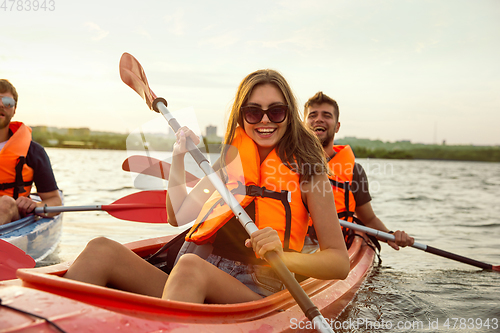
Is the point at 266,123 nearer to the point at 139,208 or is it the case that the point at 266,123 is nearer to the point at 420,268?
the point at 139,208

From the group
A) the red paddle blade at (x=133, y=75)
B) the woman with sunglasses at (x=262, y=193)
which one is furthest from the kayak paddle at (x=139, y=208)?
the woman with sunglasses at (x=262, y=193)

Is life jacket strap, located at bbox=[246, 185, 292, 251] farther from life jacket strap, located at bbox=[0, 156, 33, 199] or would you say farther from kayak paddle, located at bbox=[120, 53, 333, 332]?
life jacket strap, located at bbox=[0, 156, 33, 199]

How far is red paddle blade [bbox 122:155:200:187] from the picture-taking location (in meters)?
2.61

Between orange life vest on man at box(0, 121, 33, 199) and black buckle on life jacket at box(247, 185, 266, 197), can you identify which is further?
orange life vest on man at box(0, 121, 33, 199)

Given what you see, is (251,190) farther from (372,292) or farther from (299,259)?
(372,292)

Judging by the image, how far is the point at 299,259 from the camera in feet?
5.49

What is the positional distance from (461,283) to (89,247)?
3874 mm

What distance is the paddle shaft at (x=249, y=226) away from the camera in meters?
1.51

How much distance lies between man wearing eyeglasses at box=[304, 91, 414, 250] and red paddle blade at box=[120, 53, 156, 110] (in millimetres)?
1935

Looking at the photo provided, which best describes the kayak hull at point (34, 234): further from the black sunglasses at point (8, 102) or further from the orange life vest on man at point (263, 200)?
the orange life vest on man at point (263, 200)

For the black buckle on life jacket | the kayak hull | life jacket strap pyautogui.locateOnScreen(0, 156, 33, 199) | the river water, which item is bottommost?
the river water

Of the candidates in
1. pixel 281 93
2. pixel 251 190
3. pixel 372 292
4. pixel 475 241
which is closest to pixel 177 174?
pixel 251 190

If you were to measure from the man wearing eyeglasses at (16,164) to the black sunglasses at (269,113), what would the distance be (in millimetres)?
2878

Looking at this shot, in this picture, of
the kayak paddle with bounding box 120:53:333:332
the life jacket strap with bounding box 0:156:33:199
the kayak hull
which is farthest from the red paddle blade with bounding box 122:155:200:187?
the life jacket strap with bounding box 0:156:33:199
